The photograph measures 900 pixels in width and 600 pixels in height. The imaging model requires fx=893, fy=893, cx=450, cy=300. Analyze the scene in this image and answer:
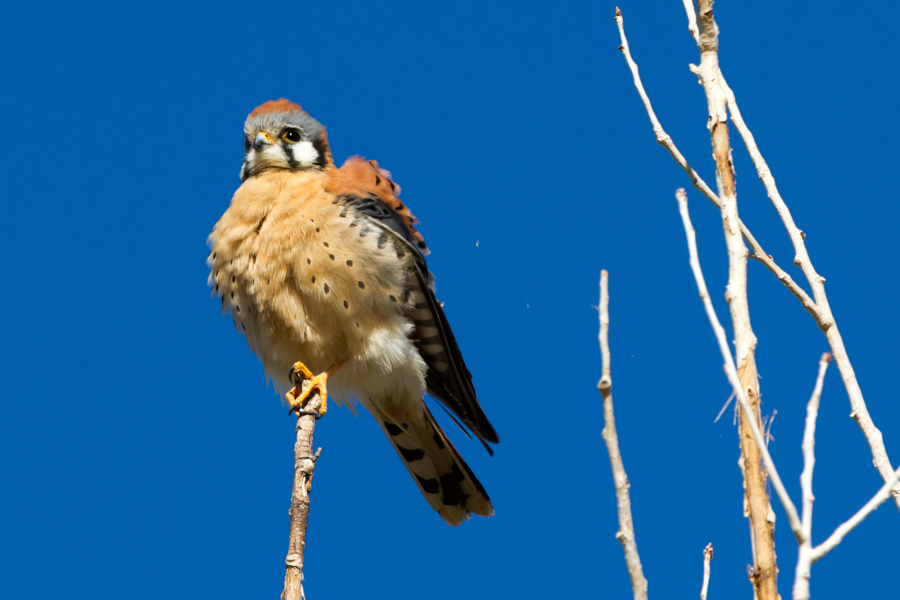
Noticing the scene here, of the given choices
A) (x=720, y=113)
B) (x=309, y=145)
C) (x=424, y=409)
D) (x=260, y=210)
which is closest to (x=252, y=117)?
(x=309, y=145)

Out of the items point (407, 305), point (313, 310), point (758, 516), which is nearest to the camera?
point (758, 516)

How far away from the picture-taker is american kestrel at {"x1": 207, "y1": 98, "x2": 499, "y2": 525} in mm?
3018

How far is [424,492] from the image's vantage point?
11.3ft

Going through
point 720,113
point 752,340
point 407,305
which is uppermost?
point 407,305

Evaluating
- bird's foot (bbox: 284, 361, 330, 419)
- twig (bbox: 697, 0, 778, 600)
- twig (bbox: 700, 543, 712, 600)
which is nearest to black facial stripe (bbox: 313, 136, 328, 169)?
bird's foot (bbox: 284, 361, 330, 419)

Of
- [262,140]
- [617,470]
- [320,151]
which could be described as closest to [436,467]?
[320,151]

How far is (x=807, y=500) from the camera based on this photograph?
1.33 metres

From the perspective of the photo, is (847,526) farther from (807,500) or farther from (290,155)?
(290,155)

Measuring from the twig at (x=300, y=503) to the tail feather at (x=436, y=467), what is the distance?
2.89 feet

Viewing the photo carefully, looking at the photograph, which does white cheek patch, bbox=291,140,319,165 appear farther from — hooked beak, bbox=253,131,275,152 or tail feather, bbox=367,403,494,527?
tail feather, bbox=367,403,494,527

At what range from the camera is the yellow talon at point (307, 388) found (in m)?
2.93

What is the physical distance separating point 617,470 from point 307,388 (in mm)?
1765

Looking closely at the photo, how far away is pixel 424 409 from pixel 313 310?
2.20 ft

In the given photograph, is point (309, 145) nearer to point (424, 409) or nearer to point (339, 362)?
point (339, 362)
